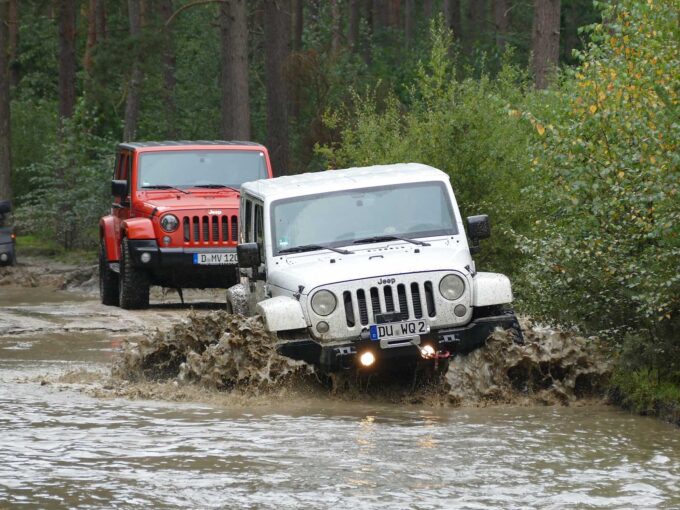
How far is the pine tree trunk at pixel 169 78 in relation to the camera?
36.9m

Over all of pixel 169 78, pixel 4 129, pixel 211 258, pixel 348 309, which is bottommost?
pixel 348 309

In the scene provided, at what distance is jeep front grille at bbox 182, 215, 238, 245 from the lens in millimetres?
18812

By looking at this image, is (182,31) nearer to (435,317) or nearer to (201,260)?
(201,260)

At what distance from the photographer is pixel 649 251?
11.1m

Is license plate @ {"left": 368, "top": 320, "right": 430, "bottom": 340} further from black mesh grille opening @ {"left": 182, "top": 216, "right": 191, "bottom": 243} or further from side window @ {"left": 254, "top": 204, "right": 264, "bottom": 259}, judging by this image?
black mesh grille opening @ {"left": 182, "top": 216, "right": 191, "bottom": 243}

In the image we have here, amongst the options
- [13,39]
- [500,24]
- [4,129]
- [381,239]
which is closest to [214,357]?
[381,239]

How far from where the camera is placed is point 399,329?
1085 cm

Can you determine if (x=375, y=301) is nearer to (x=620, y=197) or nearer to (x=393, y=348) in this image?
(x=393, y=348)

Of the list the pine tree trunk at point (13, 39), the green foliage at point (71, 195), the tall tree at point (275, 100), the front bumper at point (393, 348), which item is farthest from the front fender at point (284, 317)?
the pine tree trunk at point (13, 39)

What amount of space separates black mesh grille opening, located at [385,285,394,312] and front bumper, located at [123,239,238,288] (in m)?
8.09

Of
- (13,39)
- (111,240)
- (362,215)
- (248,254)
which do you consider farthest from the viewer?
(13,39)

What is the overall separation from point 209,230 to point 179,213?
1.39 feet

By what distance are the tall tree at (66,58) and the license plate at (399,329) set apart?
94.2ft

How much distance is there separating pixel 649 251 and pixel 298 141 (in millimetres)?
25206
